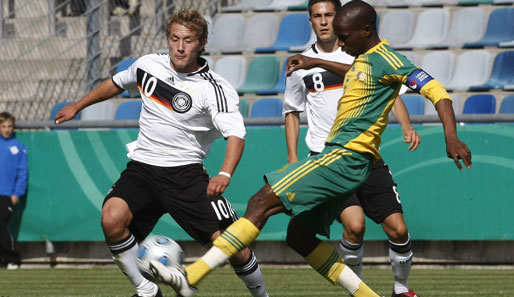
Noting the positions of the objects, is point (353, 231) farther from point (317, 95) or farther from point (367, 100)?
point (367, 100)

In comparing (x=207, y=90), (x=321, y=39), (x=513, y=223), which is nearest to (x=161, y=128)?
(x=207, y=90)

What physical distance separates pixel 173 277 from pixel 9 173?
23.5ft

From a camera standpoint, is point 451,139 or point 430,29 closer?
point 451,139

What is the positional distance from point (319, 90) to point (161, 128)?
164cm

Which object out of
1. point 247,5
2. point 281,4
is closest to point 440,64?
point 281,4

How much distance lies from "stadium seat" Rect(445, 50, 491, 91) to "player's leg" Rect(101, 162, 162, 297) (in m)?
8.14

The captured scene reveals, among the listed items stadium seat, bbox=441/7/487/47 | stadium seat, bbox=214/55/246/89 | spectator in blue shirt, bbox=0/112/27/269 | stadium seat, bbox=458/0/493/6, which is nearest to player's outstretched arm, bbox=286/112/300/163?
spectator in blue shirt, bbox=0/112/27/269

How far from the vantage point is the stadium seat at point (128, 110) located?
46.0 ft

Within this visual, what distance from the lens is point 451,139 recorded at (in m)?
5.25

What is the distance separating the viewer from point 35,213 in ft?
39.9

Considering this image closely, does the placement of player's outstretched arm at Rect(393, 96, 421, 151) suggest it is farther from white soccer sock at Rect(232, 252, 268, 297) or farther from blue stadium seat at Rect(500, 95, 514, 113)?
blue stadium seat at Rect(500, 95, 514, 113)

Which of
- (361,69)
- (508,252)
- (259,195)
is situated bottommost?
(508,252)

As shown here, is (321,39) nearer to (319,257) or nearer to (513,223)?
(319,257)

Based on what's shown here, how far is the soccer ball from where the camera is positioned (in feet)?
19.7
